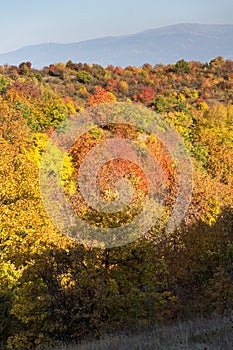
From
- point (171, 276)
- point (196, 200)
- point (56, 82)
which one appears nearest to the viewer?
point (171, 276)

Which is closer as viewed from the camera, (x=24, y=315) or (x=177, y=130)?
(x=24, y=315)

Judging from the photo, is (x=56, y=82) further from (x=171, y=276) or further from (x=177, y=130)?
(x=171, y=276)

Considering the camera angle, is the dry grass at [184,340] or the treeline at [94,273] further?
the treeline at [94,273]

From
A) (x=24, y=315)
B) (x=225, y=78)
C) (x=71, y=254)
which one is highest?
(x=225, y=78)

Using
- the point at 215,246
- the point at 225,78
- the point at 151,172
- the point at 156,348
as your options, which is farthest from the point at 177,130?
the point at 225,78

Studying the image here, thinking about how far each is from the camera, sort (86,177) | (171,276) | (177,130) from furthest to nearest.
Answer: (177,130) → (86,177) → (171,276)

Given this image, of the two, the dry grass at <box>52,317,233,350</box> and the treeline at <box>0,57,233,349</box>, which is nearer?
the dry grass at <box>52,317,233,350</box>

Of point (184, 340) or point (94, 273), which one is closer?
point (184, 340)

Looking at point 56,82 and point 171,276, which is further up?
point 56,82
